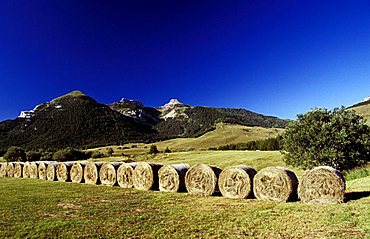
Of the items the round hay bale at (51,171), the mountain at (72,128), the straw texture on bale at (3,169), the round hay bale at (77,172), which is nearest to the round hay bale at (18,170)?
the straw texture on bale at (3,169)

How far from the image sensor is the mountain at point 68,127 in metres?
104

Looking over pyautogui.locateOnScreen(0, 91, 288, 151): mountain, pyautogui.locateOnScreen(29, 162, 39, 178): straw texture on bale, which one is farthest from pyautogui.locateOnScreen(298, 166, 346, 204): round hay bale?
pyautogui.locateOnScreen(0, 91, 288, 151): mountain

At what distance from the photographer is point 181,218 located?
29.4 ft

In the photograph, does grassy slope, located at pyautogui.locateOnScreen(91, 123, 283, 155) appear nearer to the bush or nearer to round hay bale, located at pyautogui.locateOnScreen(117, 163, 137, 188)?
the bush

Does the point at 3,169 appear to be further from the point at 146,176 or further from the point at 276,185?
the point at 276,185

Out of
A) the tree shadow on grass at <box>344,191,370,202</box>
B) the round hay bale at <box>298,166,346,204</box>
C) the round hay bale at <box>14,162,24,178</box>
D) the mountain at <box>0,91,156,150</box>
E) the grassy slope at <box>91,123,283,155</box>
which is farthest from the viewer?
the mountain at <box>0,91,156,150</box>

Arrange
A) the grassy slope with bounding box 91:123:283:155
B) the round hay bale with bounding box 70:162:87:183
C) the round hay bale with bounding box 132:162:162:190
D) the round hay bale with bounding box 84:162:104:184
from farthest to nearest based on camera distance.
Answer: the grassy slope with bounding box 91:123:283:155 → the round hay bale with bounding box 70:162:87:183 → the round hay bale with bounding box 84:162:104:184 → the round hay bale with bounding box 132:162:162:190

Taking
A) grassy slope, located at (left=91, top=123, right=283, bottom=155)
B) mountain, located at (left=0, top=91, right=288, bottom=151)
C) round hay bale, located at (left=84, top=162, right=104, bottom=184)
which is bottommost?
round hay bale, located at (left=84, top=162, right=104, bottom=184)

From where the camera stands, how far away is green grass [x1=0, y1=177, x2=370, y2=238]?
736 cm

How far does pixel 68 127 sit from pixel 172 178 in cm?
10854

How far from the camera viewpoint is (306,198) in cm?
1073

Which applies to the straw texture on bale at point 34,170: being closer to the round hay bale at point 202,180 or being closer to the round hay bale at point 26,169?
the round hay bale at point 26,169

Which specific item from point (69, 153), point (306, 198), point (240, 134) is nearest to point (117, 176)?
point (306, 198)

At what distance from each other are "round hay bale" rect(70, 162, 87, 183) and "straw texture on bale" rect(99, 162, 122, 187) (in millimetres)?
2076
